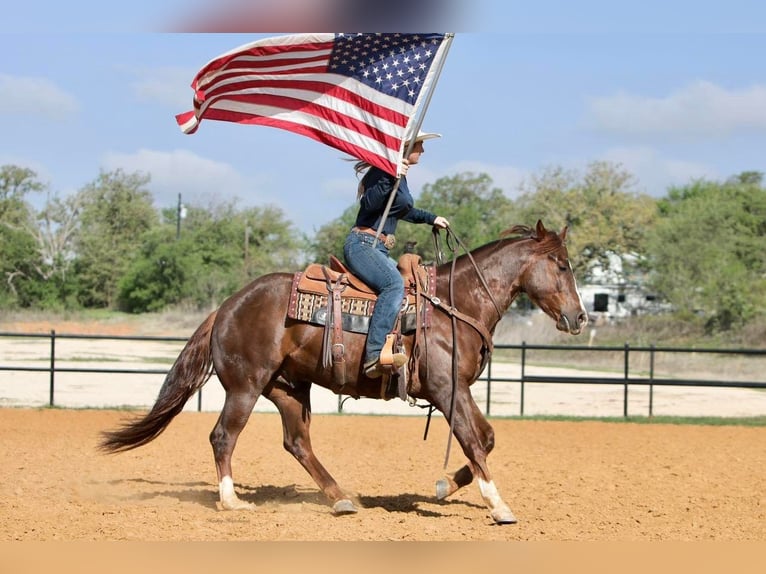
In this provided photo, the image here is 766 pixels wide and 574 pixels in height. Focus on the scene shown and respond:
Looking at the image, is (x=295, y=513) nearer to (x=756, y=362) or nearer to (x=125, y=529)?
(x=125, y=529)

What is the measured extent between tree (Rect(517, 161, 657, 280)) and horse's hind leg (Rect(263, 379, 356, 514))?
1471 inches

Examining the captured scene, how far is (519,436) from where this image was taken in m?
12.8

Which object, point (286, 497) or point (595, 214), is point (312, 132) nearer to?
point (286, 497)

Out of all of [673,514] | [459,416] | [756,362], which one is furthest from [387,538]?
[756,362]

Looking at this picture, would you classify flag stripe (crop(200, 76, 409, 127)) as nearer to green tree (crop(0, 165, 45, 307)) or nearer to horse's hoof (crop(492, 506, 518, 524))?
horse's hoof (crop(492, 506, 518, 524))

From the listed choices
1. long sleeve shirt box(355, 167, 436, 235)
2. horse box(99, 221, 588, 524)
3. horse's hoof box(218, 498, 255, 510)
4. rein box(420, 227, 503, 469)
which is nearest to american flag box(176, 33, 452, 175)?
long sleeve shirt box(355, 167, 436, 235)

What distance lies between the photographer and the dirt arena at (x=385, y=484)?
614cm

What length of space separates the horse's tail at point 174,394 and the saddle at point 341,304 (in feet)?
3.17

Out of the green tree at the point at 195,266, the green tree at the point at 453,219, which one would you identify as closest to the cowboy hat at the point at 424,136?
the green tree at the point at 453,219

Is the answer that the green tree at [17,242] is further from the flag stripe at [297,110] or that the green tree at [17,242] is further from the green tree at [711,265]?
the flag stripe at [297,110]

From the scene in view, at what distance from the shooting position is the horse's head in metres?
6.93

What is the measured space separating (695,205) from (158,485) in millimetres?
38090

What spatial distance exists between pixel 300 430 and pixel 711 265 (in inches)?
1285

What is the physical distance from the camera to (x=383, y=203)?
6.87m
